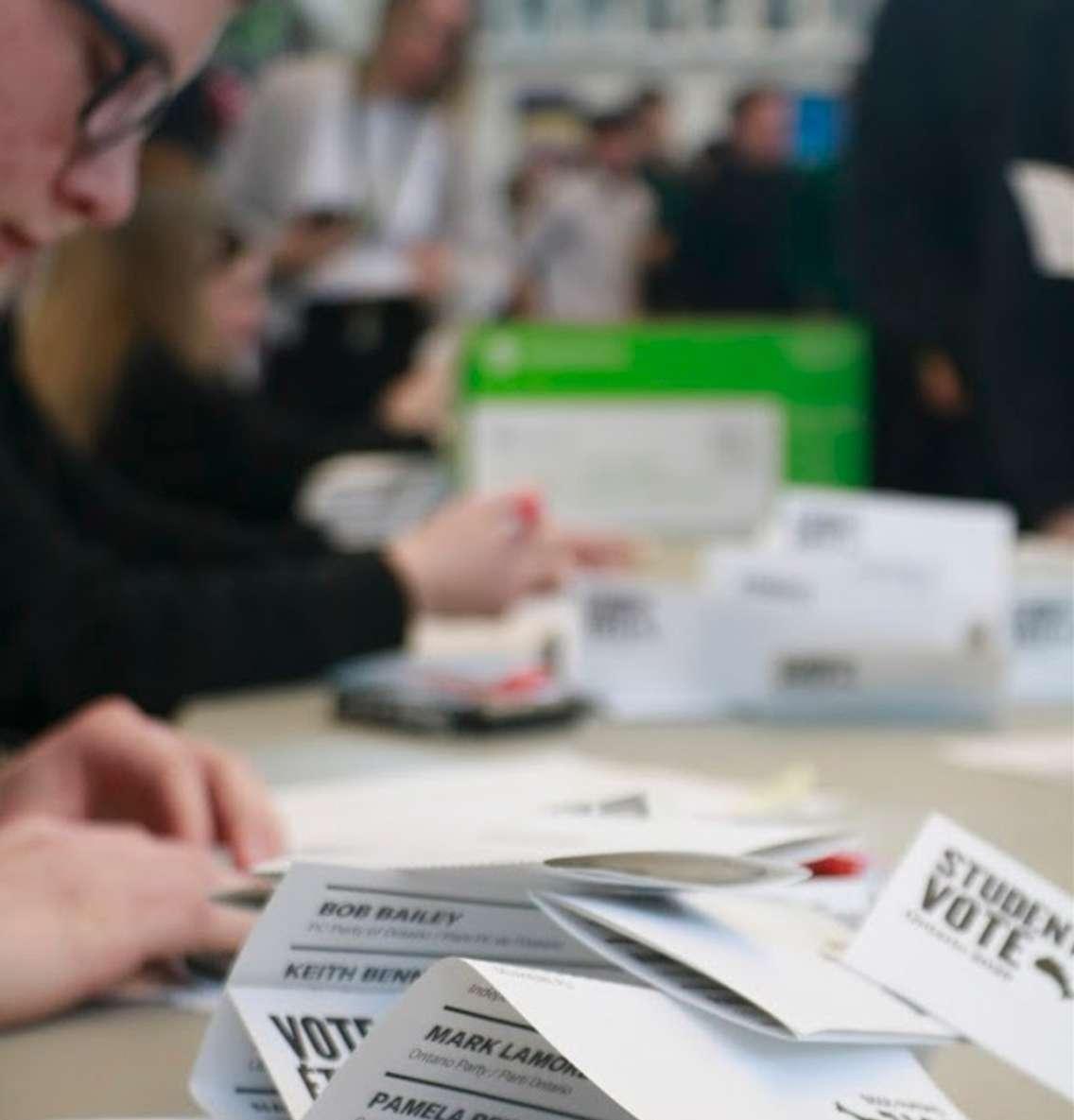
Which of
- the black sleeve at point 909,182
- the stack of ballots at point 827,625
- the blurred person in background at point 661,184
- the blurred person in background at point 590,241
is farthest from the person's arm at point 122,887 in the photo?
the blurred person in background at point 590,241

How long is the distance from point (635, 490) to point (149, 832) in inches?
57.1

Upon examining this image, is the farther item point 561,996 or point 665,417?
point 665,417

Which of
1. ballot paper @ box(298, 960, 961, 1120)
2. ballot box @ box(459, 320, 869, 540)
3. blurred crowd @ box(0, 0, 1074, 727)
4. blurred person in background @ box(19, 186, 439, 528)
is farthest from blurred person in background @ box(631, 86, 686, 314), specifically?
ballot paper @ box(298, 960, 961, 1120)

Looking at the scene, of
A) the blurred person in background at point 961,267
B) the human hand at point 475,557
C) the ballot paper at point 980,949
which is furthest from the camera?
the blurred person in background at point 961,267

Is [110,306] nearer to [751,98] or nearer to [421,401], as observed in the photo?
[421,401]

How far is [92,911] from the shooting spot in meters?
0.85

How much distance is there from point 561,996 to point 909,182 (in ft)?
6.85

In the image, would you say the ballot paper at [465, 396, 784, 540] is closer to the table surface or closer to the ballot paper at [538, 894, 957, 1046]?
the table surface

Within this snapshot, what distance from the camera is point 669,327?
249 cm

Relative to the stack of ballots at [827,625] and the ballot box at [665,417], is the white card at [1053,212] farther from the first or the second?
the ballot box at [665,417]

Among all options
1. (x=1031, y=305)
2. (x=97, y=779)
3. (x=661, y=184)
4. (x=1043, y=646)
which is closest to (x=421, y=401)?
(x=661, y=184)

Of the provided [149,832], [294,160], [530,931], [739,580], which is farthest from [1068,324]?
[294,160]

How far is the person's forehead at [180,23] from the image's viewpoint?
0.92 meters

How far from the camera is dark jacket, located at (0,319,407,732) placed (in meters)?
1.62
